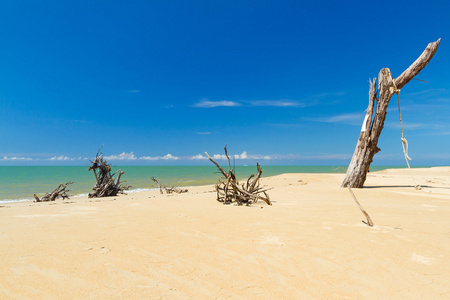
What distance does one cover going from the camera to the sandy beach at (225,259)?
6.88ft

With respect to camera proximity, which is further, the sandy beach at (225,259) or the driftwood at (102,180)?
the driftwood at (102,180)

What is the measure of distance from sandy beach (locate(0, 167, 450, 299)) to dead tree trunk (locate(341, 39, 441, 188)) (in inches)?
215

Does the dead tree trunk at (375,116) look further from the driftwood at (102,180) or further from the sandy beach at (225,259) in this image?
the driftwood at (102,180)

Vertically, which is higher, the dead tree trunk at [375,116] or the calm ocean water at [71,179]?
the dead tree trunk at [375,116]

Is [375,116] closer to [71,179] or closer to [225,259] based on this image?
[225,259]

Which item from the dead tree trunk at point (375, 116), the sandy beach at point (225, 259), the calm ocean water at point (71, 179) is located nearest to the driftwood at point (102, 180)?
the calm ocean water at point (71, 179)

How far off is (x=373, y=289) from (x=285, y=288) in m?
0.79

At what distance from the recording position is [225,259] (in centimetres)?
272

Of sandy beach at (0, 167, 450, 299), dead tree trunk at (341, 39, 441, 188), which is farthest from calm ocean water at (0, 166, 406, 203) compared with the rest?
sandy beach at (0, 167, 450, 299)

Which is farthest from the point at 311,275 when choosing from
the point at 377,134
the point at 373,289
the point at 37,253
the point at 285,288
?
the point at 377,134

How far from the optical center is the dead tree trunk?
8.95m

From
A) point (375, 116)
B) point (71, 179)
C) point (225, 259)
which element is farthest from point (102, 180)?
point (71, 179)

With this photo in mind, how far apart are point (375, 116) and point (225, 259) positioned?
9.32m

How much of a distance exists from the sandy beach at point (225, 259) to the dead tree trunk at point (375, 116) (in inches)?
215
